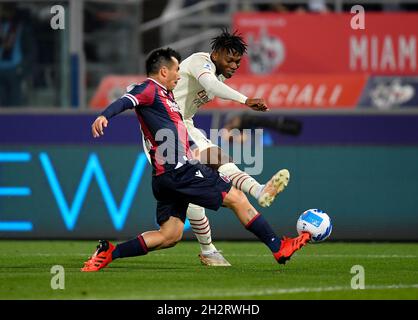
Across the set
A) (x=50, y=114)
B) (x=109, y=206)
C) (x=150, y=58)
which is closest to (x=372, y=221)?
(x=109, y=206)

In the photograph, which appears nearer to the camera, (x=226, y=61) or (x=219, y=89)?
(x=219, y=89)

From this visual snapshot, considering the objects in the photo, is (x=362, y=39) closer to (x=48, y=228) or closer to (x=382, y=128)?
(x=382, y=128)

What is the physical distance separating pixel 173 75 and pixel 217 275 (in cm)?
188

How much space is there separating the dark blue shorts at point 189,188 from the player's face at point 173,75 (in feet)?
2.44

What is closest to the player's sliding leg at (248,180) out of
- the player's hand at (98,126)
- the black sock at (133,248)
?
the black sock at (133,248)

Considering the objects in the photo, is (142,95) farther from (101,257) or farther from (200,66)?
(101,257)

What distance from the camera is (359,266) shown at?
39.5 feet

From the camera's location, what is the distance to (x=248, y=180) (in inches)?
471

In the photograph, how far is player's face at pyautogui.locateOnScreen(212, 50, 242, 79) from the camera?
1206 cm

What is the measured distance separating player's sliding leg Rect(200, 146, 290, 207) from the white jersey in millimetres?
486

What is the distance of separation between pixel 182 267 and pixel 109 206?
4118mm
